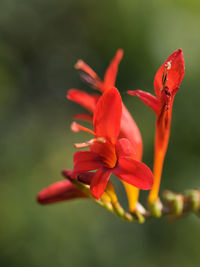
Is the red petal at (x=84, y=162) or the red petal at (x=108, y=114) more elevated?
the red petal at (x=108, y=114)

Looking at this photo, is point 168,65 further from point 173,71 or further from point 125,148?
point 125,148

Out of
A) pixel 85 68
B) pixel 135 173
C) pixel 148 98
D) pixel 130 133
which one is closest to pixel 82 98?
pixel 85 68

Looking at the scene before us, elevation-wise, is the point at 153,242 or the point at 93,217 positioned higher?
the point at 93,217

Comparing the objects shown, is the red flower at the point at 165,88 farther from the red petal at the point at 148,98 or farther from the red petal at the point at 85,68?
the red petal at the point at 85,68

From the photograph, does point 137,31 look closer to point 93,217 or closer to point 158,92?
point 93,217

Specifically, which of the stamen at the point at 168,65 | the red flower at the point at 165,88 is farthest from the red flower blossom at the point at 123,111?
the stamen at the point at 168,65

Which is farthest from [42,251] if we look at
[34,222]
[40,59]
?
[40,59]
